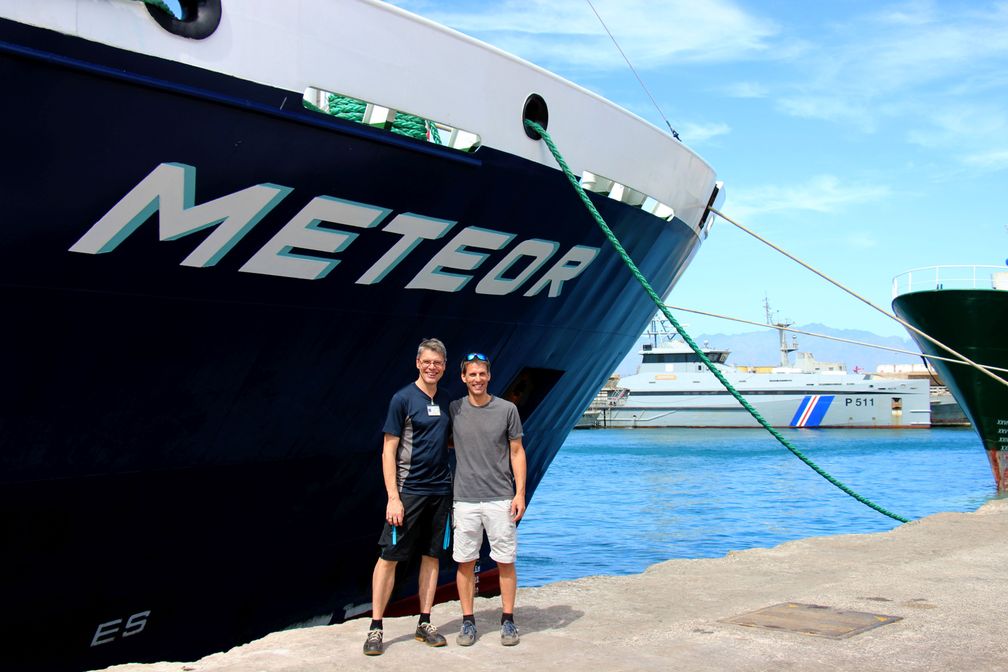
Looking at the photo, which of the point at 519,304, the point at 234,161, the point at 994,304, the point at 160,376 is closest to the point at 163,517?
the point at 160,376

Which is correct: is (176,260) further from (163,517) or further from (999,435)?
(999,435)

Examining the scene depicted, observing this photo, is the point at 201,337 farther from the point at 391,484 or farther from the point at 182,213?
the point at 391,484

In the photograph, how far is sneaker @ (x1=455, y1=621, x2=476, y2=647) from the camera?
14.0ft

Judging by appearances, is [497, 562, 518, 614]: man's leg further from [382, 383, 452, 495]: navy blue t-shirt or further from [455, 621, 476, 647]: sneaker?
[382, 383, 452, 495]: navy blue t-shirt

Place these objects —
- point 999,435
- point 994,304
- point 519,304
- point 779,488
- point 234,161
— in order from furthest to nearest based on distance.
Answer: point 779,488, point 999,435, point 994,304, point 519,304, point 234,161

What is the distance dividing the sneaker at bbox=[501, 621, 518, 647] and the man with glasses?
272 millimetres

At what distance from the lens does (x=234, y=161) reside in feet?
15.0

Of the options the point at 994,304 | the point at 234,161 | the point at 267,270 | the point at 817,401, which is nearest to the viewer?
the point at 234,161

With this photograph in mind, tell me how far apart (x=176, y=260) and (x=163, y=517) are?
148 cm

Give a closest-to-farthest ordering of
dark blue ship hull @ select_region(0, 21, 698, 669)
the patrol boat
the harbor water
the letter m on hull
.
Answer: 1. dark blue ship hull @ select_region(0, 21, 698, 669)
2. the letter m on hull
3. the harbor water
4. the patrol boat

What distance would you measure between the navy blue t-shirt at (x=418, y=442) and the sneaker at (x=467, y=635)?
617 millimetres

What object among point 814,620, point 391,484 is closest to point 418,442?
point 391,484

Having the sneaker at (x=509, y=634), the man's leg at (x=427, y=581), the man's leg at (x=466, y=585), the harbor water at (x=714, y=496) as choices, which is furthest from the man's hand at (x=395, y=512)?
the harbor water at (x=714, y=496)

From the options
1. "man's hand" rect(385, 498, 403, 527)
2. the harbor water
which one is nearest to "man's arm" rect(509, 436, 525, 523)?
"man's hand" rect(385, 498, 403, 527)
